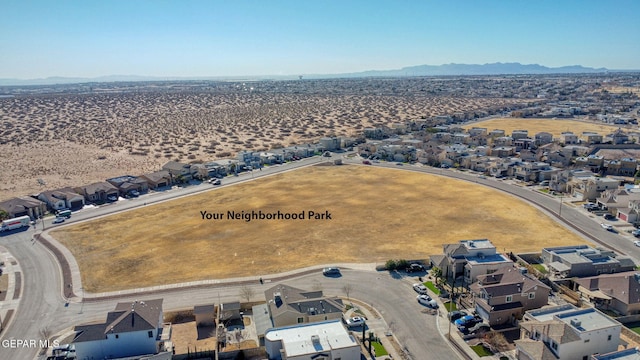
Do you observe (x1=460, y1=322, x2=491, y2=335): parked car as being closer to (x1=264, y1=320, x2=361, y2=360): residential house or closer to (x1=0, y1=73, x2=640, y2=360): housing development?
(x1=0, y1=73, x2=640, y2=360): housing development

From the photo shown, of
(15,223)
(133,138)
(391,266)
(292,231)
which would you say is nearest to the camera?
(391,266)

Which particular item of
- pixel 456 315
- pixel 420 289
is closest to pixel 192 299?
pixel 420 289

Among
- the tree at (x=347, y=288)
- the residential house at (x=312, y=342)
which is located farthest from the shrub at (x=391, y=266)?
the residential house at (x=312, y=342)

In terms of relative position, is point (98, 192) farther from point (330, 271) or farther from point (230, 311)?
point (330, 271)

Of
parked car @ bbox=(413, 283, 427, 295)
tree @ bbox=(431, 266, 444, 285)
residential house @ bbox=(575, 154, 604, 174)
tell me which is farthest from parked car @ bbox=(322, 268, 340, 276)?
residential house @ bbox=(575, 154, 604, 174)

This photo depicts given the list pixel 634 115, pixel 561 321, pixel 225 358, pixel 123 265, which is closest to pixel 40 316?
pixel 123 265

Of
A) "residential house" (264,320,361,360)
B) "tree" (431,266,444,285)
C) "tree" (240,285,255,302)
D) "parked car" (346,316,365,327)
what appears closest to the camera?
"residential house" (264,320,361,360)
